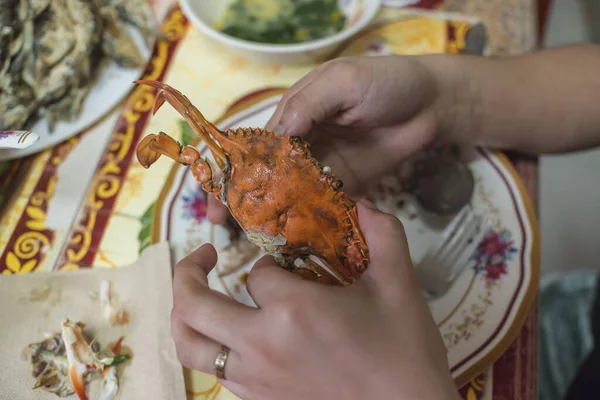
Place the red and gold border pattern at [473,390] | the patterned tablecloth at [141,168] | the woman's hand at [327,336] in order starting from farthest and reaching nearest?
the patterned tablecloth at [141,168] < the red and gold border pattern at [473,390] < the woman's hand at [327,336]

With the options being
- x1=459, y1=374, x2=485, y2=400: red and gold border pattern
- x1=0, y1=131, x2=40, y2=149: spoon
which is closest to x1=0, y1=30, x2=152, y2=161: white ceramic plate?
x1=0, y1=131, x2=40, y2=149: spoon

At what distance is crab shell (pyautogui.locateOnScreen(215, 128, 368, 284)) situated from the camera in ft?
1.89

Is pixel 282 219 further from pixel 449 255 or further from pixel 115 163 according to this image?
pixel 115 163

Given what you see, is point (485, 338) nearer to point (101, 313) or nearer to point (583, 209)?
point (101, 313)

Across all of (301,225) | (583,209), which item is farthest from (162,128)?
(583,209)

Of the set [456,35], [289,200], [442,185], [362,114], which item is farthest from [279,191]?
[456,35]

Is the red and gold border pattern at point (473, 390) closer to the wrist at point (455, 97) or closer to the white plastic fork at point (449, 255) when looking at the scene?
the white plastic fork at point (449, 255)

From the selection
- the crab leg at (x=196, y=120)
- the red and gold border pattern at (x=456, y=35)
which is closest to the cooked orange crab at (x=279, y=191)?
the crab leg at (x=196, y=120)

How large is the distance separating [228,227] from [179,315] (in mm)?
275

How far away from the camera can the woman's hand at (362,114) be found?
0.69 m

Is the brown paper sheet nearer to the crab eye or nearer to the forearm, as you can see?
the crab eye

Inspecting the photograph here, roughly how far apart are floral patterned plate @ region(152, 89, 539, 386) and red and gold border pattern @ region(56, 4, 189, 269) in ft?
0.38

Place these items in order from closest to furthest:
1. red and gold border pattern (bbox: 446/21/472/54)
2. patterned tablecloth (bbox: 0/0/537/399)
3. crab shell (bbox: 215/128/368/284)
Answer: crab shell (bbox: 215/128/368/284) < patterned tablecloth (bbox: 0/0/537/399) < red and gold border pattern (bbox: 446/21/472/54)

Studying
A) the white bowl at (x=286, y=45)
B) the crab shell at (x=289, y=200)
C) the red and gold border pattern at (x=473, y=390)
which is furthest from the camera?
the white bowl at (x=286, y=45)
